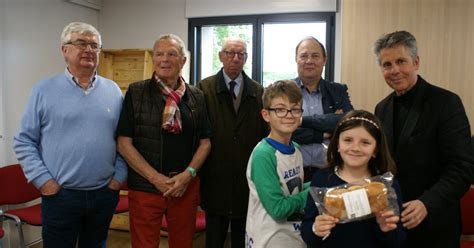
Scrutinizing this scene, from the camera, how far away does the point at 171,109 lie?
6.91 ft

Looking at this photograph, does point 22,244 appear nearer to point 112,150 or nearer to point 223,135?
point 112,150

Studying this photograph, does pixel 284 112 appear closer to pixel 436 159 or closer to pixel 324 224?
pixel 324 224

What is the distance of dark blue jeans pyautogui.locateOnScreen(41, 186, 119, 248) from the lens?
2020 millimetres

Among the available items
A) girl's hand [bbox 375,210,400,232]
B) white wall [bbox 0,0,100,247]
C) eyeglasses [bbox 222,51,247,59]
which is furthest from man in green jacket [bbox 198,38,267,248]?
white wall [bbox 0,0,100,247]

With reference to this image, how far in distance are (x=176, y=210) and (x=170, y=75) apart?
0.76m

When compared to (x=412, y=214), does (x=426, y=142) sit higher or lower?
higher

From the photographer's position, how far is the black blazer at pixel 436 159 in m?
1.54

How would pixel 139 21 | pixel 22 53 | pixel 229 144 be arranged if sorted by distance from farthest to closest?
pixel 139 21, pixel 22 53, pixel 229 144

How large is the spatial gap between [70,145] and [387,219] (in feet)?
5.08

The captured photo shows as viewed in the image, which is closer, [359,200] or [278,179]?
[359,200]

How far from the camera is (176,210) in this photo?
220 cm

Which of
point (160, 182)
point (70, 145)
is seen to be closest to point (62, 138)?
point (70, 145)

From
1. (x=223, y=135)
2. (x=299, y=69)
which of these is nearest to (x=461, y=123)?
(x=299, y=69)

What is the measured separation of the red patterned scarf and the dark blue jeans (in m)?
0.49
